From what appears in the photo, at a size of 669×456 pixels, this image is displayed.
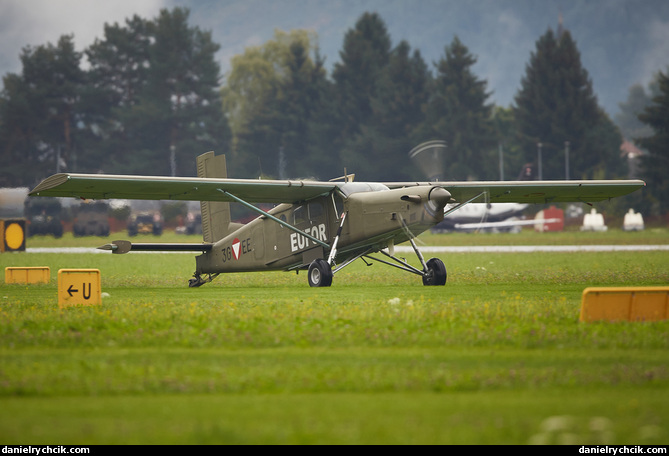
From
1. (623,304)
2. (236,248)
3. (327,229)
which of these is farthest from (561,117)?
(623,304)

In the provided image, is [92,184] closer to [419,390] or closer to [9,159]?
[419,390]

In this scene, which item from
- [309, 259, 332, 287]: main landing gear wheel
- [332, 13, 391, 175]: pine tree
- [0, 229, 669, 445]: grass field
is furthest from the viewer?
[332, 13, 391, 175]: pine tree

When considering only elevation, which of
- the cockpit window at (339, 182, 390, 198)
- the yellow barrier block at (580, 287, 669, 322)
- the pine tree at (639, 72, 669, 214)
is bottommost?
the yellow barrier block at (580, 287, 669, 322)

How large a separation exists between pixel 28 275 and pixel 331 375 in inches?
672

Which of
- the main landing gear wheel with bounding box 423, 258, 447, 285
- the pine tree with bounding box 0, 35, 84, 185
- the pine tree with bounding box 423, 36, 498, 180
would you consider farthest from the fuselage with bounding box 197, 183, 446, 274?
the pine tree with bounding box 0, 35, 84, 185

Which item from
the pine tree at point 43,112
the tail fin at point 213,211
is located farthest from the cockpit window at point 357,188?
the pine tree at point 43,112

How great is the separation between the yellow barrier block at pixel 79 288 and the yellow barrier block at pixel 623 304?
25.7 feet

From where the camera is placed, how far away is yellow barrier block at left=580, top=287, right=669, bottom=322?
36.5 feet

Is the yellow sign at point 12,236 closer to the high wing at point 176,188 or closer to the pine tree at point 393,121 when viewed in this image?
the high wing at point 176,188

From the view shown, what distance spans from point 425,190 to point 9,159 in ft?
275

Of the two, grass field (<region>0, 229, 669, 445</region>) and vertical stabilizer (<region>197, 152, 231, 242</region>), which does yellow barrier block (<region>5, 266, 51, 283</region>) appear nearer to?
vertical stabilizer (<region>197, 152, 231, 242</region>)

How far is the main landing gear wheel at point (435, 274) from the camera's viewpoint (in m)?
19.1

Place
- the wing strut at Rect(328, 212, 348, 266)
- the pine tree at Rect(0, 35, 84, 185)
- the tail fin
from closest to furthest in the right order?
1. the wing strut at Rect(328, 212, 348, 266)
2. the tail fin
3. the pine tree at Rect(0, 35, 84, 185)

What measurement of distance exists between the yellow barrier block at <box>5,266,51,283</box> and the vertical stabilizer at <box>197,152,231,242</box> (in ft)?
14.4
